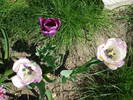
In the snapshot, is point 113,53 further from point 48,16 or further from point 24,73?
point 48,16

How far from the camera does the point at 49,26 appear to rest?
4.81ft

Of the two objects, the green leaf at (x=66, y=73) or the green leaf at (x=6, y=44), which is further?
the green leaf at (x=6, y=44)

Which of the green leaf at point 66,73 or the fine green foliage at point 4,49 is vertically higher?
the fine green foliage at point 4,49

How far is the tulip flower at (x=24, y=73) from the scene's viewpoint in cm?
140

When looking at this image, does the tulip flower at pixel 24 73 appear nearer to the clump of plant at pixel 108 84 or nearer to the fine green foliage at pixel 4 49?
the fine green foliage at pixel 4 49

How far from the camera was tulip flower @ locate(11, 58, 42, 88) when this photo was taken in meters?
1.40

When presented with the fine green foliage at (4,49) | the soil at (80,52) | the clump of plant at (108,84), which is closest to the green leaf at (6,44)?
the fine green foliage at (4,49)

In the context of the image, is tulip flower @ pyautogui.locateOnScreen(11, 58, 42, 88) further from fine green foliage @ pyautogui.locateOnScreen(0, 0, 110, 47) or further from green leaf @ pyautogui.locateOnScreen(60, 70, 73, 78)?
fine green foliage @ pyautogui.locateOnScreen(0, 0, 110, 47)

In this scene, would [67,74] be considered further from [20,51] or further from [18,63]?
[20,51]

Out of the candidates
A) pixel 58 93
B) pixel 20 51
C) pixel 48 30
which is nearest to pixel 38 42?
pixel 20 51

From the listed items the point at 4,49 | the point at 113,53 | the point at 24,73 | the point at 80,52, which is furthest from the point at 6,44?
the point at 113,53

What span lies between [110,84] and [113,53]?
499 mm

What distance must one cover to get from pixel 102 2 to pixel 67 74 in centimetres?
69

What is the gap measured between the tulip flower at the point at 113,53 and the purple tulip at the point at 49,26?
26 centimetres
